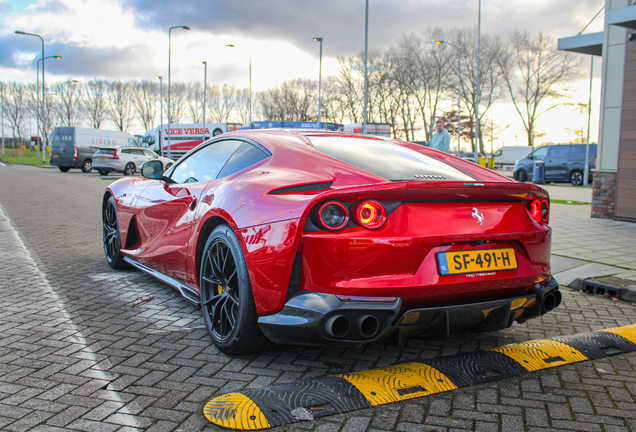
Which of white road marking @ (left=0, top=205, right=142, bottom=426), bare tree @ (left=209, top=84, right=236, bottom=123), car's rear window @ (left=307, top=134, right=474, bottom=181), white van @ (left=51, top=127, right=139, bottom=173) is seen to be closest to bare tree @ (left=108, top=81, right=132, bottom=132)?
bare tree @ (left=209, top=84, right=236, bottom=123)

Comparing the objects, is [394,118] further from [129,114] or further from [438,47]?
[129,114]

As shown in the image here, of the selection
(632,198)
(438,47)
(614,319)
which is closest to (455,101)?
(438,47)

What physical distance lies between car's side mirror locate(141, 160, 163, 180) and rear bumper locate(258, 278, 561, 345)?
2.35m

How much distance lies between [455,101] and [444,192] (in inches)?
2247

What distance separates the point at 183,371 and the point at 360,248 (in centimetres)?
117

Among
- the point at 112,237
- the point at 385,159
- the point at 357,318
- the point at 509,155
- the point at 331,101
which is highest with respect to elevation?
the point at 331,101

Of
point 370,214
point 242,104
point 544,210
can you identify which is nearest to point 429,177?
point 370,214

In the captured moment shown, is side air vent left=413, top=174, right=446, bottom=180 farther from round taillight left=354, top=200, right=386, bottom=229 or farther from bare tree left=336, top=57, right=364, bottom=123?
bare tree left=336, top=57, right=364, bottom=123

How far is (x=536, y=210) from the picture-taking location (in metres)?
3.04

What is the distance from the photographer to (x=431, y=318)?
2.55m

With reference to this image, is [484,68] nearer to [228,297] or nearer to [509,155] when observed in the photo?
[509,155]

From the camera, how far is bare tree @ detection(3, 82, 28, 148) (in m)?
79.6

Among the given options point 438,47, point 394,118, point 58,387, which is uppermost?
point 438,47

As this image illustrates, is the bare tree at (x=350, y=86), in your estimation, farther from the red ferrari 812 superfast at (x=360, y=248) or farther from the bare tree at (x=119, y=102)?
the red ferrari 812 superfast at (x=360, y=248)
